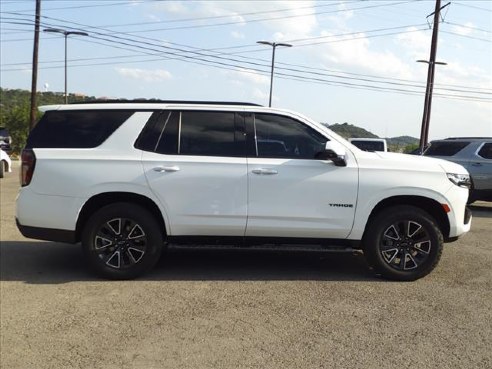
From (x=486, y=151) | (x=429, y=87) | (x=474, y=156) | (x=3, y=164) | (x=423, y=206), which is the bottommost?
(x=3, y=164)

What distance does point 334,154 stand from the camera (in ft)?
18.3

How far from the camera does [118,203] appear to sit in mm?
5758

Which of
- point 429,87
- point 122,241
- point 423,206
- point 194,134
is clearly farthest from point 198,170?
point 429,87

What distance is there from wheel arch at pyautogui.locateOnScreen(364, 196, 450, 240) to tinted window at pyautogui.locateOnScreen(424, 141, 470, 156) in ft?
23.4

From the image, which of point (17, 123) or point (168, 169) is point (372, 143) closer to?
point (168, 169)

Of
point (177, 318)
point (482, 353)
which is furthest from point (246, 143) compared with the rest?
point (482, 353)

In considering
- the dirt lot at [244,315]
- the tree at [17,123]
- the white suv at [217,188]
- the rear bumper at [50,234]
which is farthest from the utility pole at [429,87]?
the tree at [17,123]

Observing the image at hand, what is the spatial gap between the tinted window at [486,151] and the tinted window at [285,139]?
7746mm

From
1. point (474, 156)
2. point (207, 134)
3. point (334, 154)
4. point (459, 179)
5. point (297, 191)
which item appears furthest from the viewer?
point (474, 156)

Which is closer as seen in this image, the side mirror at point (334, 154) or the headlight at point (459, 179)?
the side mirror at point (334, 154)

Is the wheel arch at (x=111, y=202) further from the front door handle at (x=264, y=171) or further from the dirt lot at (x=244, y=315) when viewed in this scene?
the front door handle at (x=264, y=171)

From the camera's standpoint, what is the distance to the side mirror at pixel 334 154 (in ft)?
18.2

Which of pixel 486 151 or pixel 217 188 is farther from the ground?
pixel 486 151

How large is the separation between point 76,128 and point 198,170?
4.74 feet
